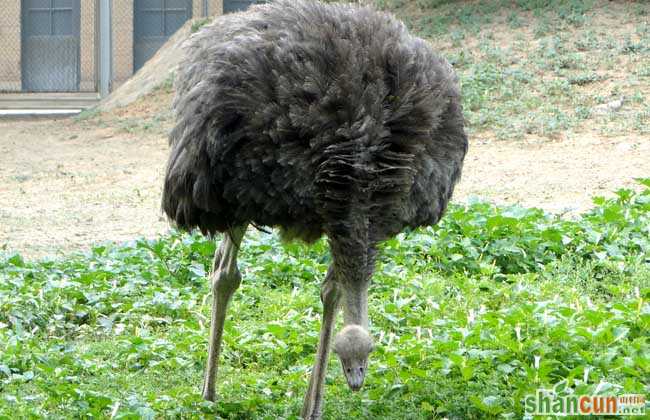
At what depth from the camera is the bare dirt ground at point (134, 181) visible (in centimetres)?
774

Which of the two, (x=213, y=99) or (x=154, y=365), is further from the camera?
(x=154, y=365)

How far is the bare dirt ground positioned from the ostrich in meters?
3.36

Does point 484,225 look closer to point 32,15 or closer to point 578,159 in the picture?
point 578,159

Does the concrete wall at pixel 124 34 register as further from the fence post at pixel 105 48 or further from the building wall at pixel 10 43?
the building wall at pixel 10 43

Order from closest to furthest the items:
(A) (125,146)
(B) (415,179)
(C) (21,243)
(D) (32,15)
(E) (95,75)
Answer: (B) (415,179) < (C) (21,243) < (A) (125,146) < (E) (95,75) < (D) (32,15)

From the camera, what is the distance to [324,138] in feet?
11.2

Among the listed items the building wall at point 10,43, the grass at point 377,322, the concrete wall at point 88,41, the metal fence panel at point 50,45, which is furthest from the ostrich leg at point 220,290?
the building wall at point 10,43

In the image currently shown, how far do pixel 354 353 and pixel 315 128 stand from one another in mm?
768

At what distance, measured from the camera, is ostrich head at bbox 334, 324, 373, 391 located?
10.6 feet

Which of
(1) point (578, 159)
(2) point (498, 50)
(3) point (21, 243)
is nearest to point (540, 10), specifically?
(2) point (498, 50)

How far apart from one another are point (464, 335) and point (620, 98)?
21.0ft

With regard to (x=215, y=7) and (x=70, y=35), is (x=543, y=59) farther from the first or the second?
(x=70, y=35)

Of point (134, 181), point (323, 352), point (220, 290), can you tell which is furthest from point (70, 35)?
point (323, 352)

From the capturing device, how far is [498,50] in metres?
11.5
